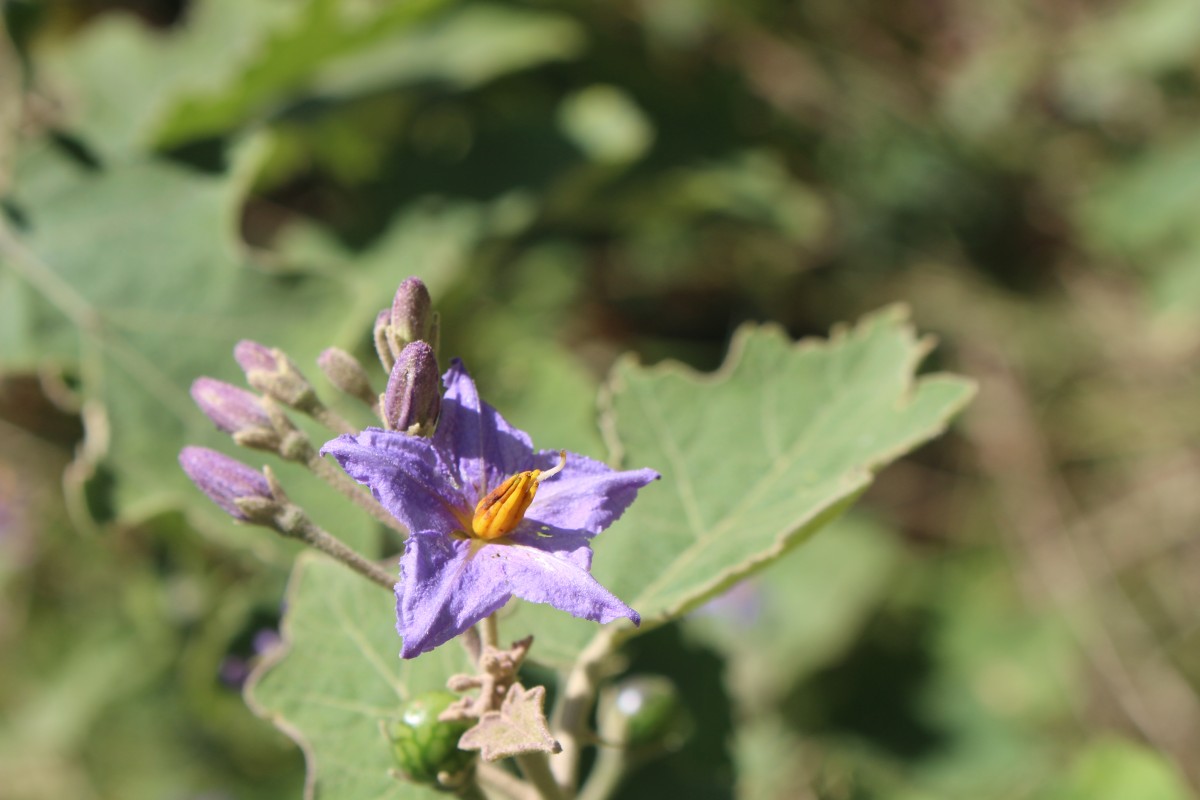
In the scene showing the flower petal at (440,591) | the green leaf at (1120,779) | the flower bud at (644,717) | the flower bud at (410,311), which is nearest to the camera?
the flower petal at (440,591)

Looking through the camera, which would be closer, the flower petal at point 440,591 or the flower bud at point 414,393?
the flower petal at point 440,591

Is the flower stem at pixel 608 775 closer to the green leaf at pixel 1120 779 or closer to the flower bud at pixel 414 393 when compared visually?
the flower bud at pixel 414 393

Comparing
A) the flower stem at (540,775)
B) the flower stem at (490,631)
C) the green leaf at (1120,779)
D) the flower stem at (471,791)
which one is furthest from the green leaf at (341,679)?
the green leaf at (1120,779)

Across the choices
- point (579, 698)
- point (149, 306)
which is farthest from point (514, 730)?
point (149, 306)

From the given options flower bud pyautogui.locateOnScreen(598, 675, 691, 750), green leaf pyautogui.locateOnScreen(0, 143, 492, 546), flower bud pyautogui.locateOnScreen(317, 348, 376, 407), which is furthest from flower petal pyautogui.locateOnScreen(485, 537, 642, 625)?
green leaf pyautogui.locateOnScreen(0, 143, 492, 546)

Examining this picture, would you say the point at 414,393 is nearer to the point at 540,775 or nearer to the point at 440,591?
the point at 440,591

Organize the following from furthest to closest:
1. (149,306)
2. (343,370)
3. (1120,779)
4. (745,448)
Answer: (1120,779) < (149,306) < (745,448) < (343,370)

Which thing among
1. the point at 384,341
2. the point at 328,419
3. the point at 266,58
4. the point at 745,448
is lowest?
the point at 328,419

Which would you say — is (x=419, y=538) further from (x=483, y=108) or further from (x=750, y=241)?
(x=750, y=241)
